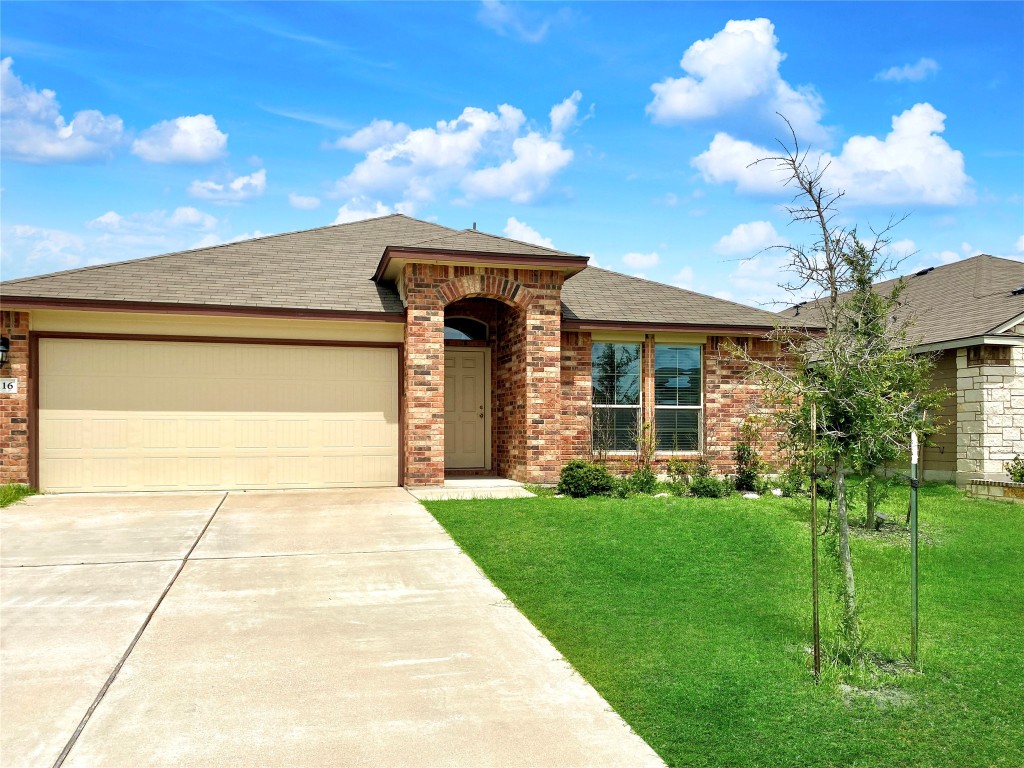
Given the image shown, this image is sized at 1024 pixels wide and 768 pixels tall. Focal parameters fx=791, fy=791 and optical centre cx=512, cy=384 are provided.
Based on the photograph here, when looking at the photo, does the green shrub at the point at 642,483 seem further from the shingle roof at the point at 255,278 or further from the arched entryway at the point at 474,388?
the shingle roof at the point at 255,278

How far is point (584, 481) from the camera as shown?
12180mm

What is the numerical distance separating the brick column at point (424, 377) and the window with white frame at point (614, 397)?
3.17 m

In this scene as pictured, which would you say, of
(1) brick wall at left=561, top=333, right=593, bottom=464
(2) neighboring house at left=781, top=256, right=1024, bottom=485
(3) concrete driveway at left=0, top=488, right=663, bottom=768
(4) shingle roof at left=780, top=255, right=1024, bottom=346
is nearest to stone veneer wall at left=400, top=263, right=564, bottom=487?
(1) brick wall at left=561, top=333, right=593, bottom=464

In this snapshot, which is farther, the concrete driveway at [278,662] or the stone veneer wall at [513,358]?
the stone veneer wall at [513,358]

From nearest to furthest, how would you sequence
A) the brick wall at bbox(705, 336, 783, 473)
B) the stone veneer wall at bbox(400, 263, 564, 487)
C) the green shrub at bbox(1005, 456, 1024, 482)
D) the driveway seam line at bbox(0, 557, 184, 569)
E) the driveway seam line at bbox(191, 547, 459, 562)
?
the driveway seam line at bbox(0, 557, 184, 569) < the driveway seam line at bbox(191, 547, 459, 562) < the stone veneer wall at bbox(400, 263, 564, 487) < the green shrub at bbox(1005, 456, 1024, 482) < the brick wall at bbox(705, 336, 783, 473)

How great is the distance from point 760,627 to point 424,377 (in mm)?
7992

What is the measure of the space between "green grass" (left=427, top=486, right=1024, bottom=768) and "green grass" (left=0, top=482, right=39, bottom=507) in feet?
20.5

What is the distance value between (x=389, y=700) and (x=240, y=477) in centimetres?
953

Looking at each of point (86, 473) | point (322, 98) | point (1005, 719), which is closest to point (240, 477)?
point (86, 473)

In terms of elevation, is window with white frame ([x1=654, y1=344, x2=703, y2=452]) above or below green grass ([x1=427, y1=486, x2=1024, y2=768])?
above

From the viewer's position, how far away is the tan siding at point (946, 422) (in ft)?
49.3

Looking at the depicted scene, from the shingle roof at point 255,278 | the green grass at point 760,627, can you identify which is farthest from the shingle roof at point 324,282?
the green grass at point 760,627

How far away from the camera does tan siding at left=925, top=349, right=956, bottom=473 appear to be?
592 inches

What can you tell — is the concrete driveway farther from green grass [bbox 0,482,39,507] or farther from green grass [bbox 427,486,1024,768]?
green grass [bbox 0,482,39,507]
